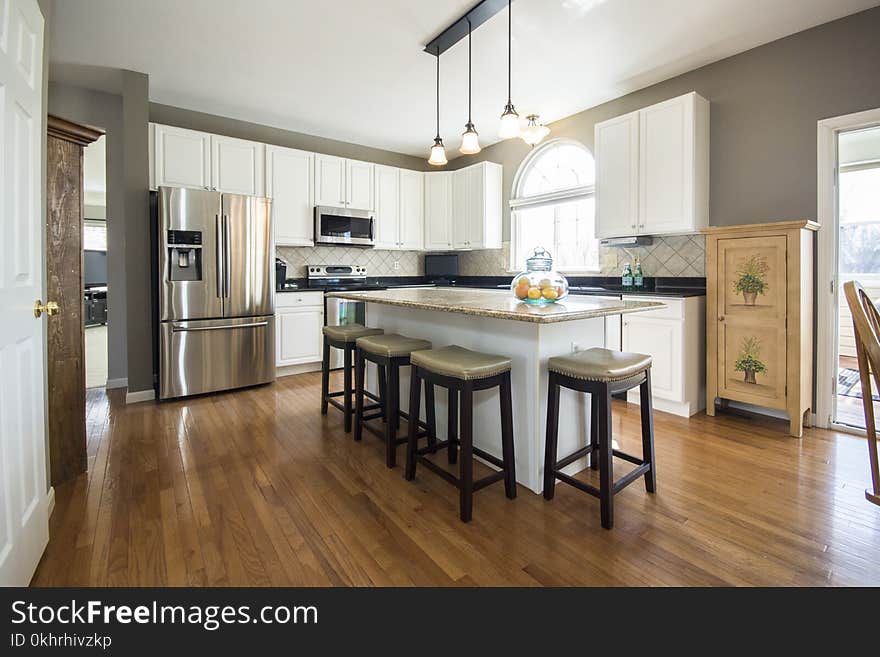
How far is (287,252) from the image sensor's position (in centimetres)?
512

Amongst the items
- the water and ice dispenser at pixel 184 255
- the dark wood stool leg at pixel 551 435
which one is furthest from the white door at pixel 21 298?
the water and ice dispenser at pixel 184 255

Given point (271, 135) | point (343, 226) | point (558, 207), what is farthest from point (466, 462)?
point (271, 135)

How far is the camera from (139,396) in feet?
12.4

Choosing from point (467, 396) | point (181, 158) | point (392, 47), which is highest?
point (392, 47)

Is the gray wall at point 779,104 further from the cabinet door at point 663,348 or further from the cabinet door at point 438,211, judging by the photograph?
the cabinet door at point 438,211

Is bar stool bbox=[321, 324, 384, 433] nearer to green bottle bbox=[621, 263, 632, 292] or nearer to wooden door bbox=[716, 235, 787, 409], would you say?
green bottle bbox=[621, 263, 632, 292]

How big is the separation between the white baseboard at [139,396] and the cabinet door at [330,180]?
2.54 m

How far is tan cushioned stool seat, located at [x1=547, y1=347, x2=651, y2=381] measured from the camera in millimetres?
1820

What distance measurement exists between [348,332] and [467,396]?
1.50 metres

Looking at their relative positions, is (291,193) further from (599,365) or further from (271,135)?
(599,365)

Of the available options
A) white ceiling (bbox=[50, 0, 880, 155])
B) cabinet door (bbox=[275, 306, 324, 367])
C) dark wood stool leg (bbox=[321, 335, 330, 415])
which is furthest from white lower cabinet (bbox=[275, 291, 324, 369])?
white ceiling (bbox=[50, 0, 880, 155])

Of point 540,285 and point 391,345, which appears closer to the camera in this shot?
point 540,285
